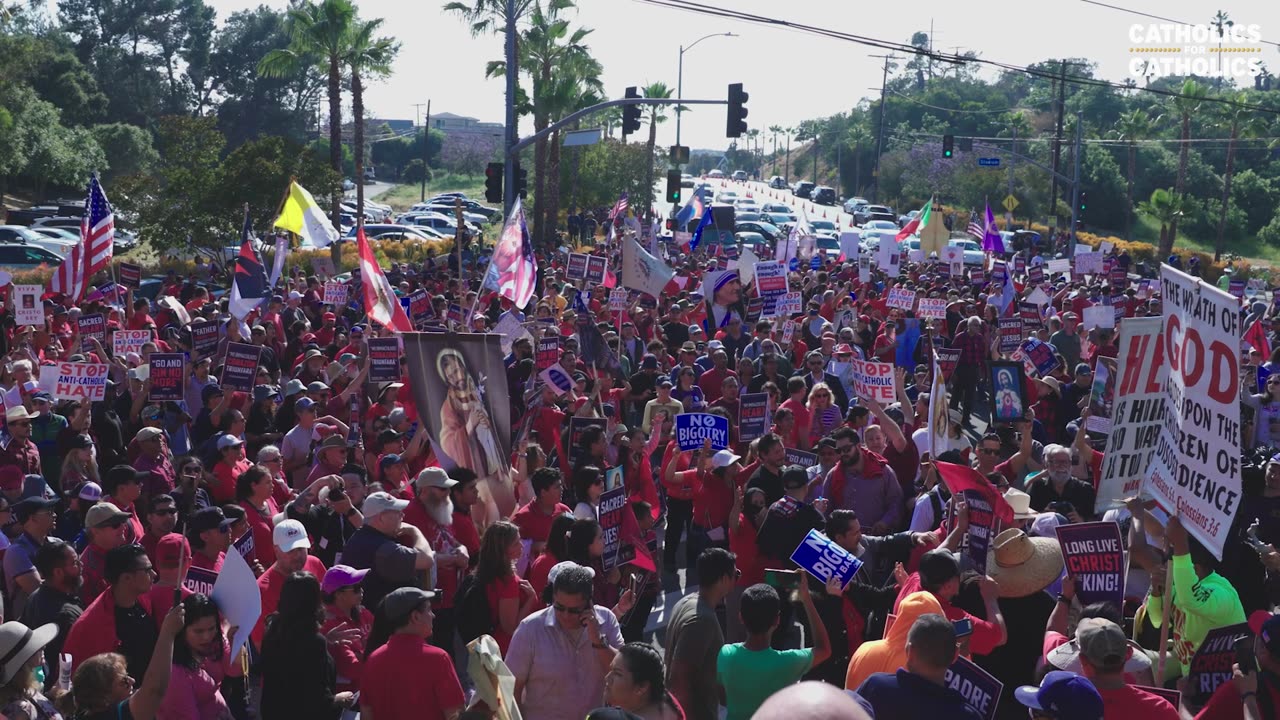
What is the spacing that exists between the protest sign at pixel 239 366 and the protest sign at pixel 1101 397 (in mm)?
7264

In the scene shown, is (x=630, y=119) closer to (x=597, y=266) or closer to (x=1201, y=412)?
(x=597, y=266)

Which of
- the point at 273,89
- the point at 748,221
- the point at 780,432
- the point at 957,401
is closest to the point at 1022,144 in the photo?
the point at 748,221

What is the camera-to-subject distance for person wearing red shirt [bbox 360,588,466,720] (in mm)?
5574

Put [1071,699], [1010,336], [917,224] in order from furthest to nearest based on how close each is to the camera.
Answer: [917,224] < [1010,336] < [1071,699]

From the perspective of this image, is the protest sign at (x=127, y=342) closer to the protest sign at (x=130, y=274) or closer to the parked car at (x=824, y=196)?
the protest sign at (x=130, y=274)

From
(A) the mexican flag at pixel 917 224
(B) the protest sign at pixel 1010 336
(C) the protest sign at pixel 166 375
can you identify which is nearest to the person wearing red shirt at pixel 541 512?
(C) the protest sign at pixel 166 375

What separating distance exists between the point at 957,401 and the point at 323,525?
12175 millimetres

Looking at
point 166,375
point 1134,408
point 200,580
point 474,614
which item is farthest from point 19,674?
point 166,375

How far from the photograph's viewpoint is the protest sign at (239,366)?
11664 mm

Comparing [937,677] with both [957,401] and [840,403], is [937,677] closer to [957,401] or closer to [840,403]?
[840,403]

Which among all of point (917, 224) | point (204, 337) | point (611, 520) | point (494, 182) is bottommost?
point (611, 520)

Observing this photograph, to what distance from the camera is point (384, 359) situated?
40.8 feet

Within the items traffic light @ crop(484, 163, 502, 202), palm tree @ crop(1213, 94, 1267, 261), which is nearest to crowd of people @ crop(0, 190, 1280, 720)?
traffic light @ crop(484, 163, 502, 202)

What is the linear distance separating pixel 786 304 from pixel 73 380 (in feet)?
32.7
